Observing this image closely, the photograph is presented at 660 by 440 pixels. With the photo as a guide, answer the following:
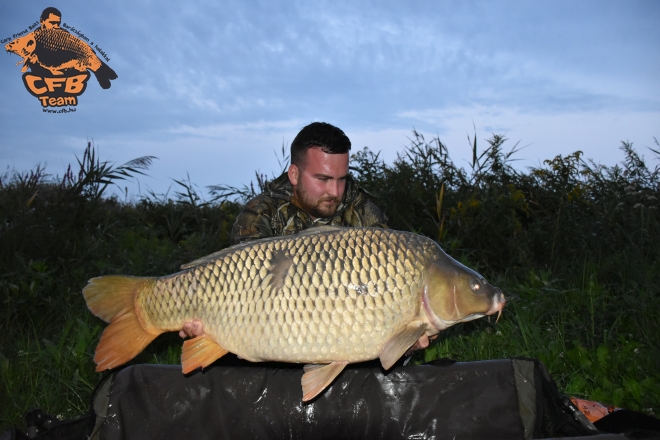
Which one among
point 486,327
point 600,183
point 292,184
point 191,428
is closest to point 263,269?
point 191,428

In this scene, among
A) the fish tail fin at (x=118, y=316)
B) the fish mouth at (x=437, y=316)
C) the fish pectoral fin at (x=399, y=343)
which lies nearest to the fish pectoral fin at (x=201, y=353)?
the fish tail fin at (x=118, y=316)

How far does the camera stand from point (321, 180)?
233cm

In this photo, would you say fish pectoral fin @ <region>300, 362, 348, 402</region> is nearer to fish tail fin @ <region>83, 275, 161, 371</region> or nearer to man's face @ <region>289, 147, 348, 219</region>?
fish tail fin @ <region>83, 275, 161, 371</region>

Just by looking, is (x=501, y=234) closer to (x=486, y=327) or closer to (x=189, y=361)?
(x=486, y=327)

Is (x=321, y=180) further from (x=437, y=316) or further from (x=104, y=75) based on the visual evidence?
(x=104, y=75)

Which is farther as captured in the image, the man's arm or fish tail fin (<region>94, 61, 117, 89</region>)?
Answer: fish tail fin (<region>94, 61, 117, 89</region>)

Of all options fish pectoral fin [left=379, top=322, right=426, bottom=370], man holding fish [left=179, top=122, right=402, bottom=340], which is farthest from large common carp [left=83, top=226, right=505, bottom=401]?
man holding fish [left=179, top=122, right=402, bottom=340]

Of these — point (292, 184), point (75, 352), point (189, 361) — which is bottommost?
point (75, 352)

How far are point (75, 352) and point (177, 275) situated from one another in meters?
1.01

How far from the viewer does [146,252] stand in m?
3.81

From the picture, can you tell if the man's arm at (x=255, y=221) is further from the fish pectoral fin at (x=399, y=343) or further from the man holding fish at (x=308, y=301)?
the fish pectoral fin at (x=399, y=343)

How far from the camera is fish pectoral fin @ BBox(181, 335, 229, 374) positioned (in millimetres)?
1682

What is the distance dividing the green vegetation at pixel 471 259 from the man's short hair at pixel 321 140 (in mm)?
979

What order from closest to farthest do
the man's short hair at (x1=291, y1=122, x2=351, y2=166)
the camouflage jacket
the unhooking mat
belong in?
the unhooking mat, the man's short hair at (x1=291, y1=122, x2=351, y2=166), the camouflage jacket
